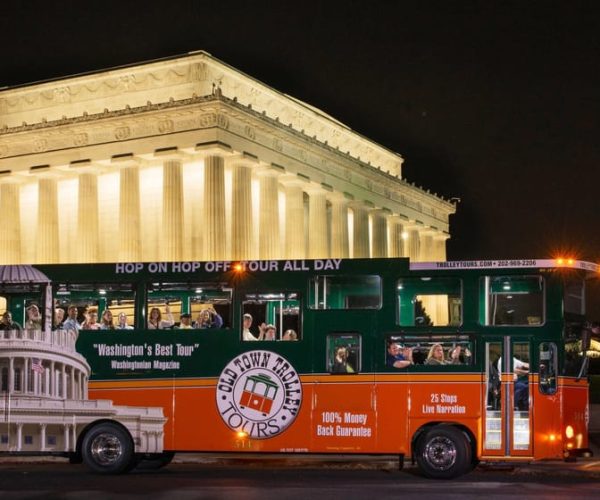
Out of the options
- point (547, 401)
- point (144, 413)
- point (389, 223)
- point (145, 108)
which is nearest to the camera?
point (547, 401)

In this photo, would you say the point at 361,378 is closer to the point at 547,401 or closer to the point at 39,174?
the point at 547,401

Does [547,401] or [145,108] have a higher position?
[145,108]

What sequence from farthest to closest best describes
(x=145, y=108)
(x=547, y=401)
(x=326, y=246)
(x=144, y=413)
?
(x=326, y=246) < (x=145, y=108) < (x=144, y=413) < (x=547, y=401)

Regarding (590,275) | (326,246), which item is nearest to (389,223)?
(326,246)

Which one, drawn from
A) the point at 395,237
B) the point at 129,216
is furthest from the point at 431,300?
the point at 395,237

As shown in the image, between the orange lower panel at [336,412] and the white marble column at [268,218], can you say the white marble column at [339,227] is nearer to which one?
the white marble column at [268,218]

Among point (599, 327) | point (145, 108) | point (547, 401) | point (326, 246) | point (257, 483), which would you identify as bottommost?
point (257, 483)

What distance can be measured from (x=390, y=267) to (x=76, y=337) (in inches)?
260

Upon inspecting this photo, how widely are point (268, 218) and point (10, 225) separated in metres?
15.4

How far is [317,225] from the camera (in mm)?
67875

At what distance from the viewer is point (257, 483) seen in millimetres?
19844

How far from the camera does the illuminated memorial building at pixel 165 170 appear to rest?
56.0m

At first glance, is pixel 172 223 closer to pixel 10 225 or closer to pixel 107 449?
pixel 10 225

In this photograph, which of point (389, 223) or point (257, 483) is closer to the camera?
point (257, 483)
